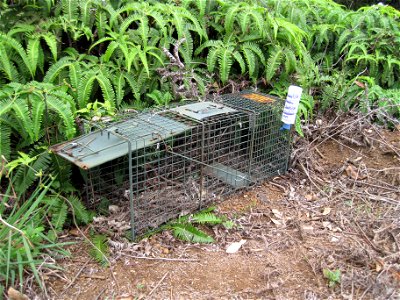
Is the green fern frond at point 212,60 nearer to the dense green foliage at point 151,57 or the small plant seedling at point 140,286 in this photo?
the dense green foliage at point 151,57

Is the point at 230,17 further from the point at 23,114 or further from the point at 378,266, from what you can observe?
the point at 378,266

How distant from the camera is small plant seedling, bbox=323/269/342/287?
2.65m

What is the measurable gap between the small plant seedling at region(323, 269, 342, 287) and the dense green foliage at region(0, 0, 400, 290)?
3.61ft

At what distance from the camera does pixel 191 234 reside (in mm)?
3035

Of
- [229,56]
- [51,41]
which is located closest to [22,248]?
[51,41]

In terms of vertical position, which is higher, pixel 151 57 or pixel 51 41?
pixel 51 41

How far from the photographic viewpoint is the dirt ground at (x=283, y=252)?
2588 millimetres

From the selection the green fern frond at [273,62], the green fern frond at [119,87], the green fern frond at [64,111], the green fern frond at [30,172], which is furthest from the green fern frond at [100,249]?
the green fern frond at [273,62]

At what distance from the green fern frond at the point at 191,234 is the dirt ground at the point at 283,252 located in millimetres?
46

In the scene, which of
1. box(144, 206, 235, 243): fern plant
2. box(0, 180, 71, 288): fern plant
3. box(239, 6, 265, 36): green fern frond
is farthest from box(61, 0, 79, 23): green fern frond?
box(144, 206, 235, 243): fern plant

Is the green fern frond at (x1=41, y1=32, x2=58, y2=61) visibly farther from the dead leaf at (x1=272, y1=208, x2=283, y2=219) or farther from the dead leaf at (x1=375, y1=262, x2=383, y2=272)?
the dead leaf at (x1=375, y1=262, x2=383, y2=272)

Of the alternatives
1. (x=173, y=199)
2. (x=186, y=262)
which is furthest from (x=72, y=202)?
(x=186, y=262)

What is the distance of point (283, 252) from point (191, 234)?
0.69m

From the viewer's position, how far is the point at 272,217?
3.40 metres
